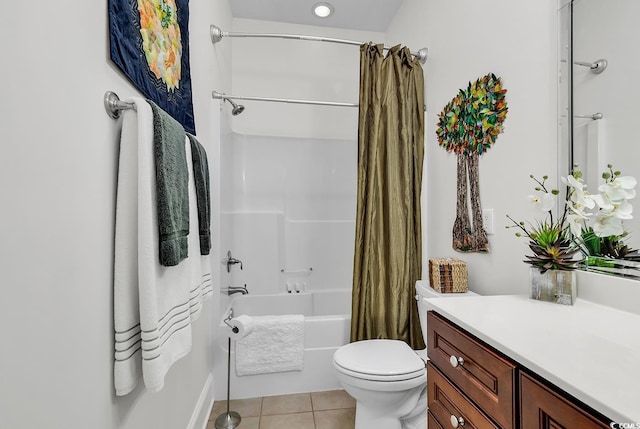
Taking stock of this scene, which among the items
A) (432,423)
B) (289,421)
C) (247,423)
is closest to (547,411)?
(432,423)

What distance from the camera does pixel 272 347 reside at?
1.88 m

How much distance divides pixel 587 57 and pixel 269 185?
2248 millimetres

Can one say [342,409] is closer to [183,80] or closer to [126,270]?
[126,270]

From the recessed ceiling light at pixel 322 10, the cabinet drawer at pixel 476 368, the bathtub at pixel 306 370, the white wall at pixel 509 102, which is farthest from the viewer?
the recessed ceiling light at pixel 322 10

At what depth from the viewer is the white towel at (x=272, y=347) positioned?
1857 mm

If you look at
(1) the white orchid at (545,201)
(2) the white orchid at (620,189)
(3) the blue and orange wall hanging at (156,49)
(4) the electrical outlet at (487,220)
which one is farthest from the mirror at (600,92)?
(3) the blue and orange wall hanging at (156,49)

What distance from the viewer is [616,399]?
47 centimetres

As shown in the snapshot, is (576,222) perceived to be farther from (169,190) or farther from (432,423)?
(169,190)

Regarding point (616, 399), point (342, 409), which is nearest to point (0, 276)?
point (616, 399)

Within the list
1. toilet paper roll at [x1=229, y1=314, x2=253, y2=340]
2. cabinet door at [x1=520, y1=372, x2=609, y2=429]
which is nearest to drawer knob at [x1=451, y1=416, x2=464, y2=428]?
cabinet door at [x1=520, y1=372, x2=609, y2=429]

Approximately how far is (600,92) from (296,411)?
6.68 ft

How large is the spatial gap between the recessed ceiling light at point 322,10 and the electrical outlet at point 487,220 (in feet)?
6.73

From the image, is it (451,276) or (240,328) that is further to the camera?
(240,328)

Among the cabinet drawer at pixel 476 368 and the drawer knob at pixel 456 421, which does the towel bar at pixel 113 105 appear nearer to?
the cabinet drawer at pixel 476 368
